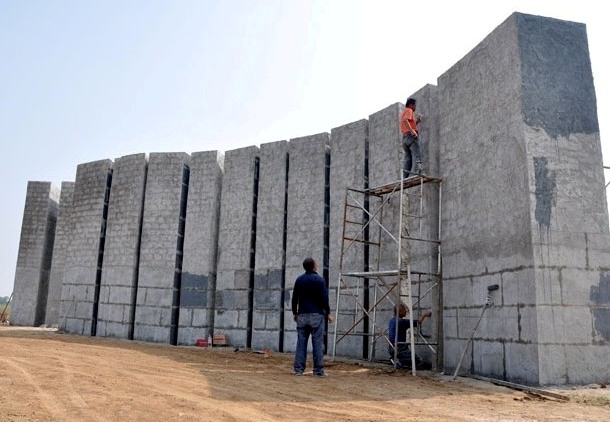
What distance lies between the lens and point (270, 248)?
39.5 ft

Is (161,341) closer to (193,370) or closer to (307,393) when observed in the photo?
(193,370)

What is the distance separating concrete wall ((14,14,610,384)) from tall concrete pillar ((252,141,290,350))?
0.03 meters

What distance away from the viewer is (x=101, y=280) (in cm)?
1398

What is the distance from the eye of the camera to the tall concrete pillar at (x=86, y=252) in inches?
555

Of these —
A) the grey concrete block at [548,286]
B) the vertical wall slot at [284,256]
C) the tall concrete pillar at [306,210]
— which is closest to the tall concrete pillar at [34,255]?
the vertical wall slot at [284,256]

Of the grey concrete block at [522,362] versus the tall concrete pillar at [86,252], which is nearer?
the grey concrete block at [522,362]

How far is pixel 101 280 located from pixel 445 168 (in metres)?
9.66

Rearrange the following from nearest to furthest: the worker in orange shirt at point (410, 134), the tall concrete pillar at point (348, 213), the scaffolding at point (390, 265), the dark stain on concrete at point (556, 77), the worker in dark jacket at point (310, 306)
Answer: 1. the dark stain on concrete at point (556, 77)
2. the worker in dark jacket at point (310, 306)
3. the scaffolding at point (390, 265)
4. the worker in orange shirt at point (410, 134)
5. the tall concrete pillar at point (348, 213)

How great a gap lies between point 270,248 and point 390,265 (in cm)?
325

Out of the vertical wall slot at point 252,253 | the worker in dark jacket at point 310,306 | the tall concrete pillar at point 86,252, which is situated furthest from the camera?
the tall concrete pillar at point 86,252

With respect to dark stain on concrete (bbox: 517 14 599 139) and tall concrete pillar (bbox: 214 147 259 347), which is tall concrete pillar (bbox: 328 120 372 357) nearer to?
tall concrete pillar (bbox: 214 147 259 347)

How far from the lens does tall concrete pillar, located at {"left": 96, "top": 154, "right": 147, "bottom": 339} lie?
Answer: 13.4 meters

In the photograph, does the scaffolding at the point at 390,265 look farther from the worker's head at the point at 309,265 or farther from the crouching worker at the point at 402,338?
the worker's head at the point at 309,265

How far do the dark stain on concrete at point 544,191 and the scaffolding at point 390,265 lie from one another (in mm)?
1947
